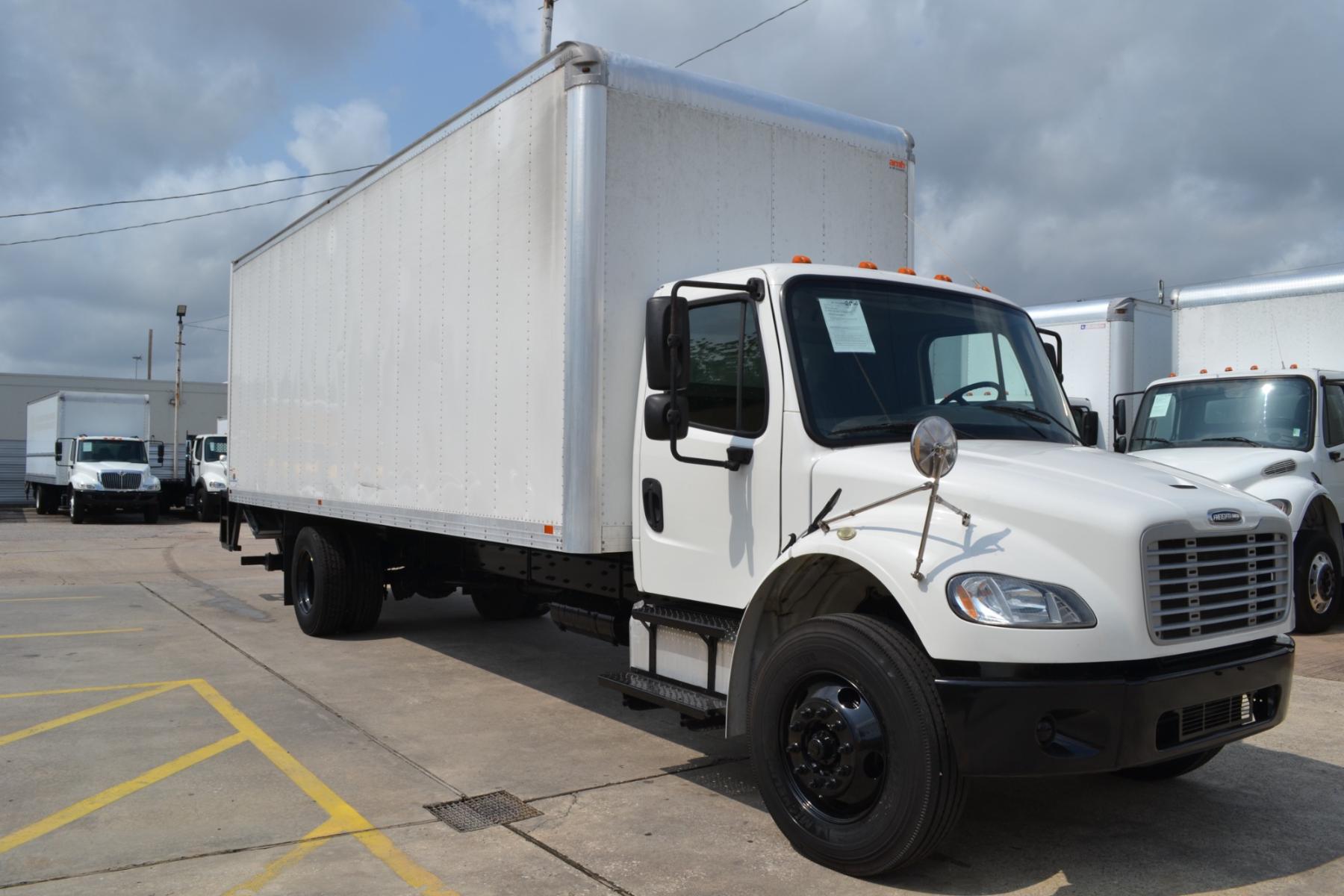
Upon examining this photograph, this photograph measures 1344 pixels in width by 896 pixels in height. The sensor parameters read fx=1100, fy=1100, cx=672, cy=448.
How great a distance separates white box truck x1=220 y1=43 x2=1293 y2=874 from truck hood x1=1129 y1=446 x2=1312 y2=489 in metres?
4.60

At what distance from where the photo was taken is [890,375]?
16.6 ft

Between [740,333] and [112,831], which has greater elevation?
[740,333]

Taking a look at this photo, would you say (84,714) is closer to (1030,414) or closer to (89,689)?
(89,689)

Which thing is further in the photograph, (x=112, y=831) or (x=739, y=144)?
(x=739, y=144)

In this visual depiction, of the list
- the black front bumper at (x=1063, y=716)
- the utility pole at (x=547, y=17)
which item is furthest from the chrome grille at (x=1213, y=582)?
the utility pole at (x=547, y=17)

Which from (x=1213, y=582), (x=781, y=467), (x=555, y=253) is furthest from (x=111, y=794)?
(x=1213, y=582)

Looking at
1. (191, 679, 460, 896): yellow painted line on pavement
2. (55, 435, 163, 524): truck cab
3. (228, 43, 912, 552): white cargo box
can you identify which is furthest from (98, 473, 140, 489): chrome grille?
(191, 679, 460, 896): yellow painted line on pavement

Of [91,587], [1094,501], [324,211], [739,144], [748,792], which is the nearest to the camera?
[1094,501]

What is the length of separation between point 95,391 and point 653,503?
141 feet

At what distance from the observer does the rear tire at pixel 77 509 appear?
91.5 feet

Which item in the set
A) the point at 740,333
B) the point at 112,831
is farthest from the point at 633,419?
the point at 112,831

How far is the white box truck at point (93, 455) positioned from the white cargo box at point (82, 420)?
0.02 m

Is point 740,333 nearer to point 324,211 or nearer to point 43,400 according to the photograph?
point 324,211

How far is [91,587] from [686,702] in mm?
11517
